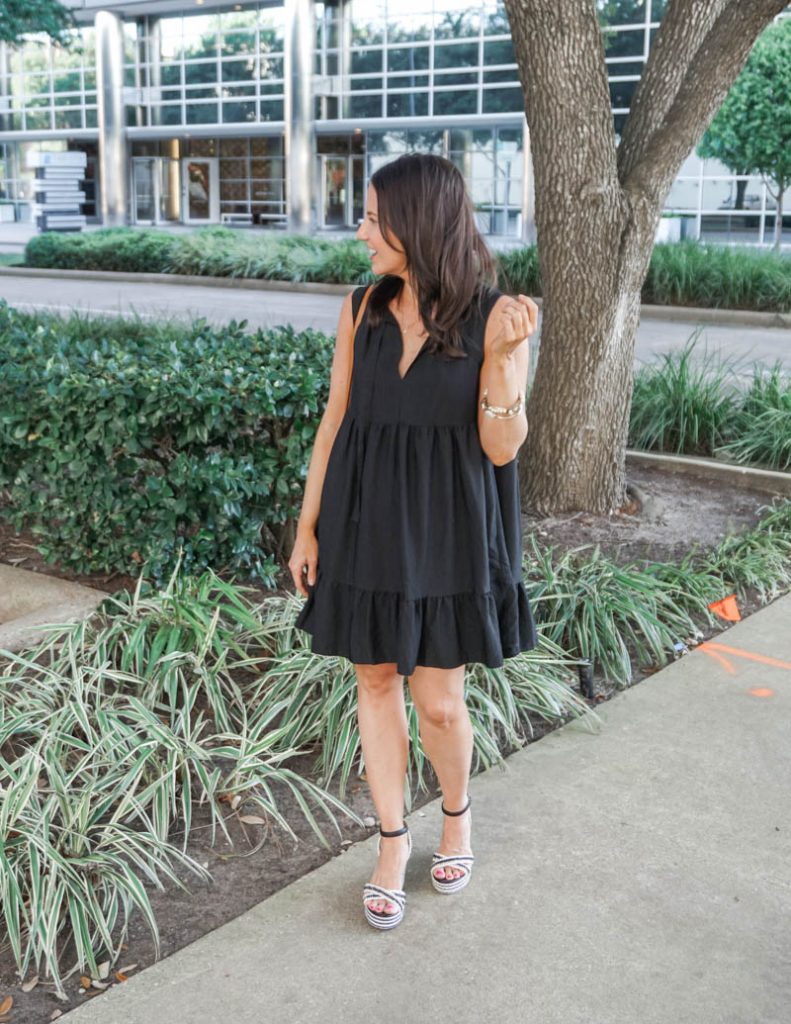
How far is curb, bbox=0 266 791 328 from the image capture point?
55.0ft

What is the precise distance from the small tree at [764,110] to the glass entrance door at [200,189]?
22.5 meters

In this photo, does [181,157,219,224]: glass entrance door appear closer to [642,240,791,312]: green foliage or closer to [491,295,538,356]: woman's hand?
[642,240,791,312]: green foliage

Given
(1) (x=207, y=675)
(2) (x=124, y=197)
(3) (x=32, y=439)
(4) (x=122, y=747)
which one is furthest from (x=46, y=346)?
(2) (x=124, y=197)

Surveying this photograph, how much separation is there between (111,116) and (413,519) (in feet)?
139

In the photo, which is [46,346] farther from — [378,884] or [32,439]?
[378,884]

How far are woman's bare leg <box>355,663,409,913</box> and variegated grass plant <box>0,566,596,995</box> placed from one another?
0.44 metres

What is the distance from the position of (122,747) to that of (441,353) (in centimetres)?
164

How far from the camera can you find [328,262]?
2223 cm

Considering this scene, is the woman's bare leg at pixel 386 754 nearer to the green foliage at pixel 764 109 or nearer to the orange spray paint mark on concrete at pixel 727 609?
the orange spray paint mark on concrete at pixel 727 609

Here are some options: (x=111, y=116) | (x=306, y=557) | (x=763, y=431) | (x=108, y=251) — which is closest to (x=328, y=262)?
(x=108, y=251)

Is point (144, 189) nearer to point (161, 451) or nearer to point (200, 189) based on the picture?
point (200, 189)

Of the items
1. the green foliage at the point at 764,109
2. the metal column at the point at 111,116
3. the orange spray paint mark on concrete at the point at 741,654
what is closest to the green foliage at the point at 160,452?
the orange spray paint mark on concrete at the point at 741,654

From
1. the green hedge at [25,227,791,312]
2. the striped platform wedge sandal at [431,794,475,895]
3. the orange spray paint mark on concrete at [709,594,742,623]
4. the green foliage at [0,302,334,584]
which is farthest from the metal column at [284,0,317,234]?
the striped platform wedge sandal at [431,794,475,895]

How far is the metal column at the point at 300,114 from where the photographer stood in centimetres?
3731
